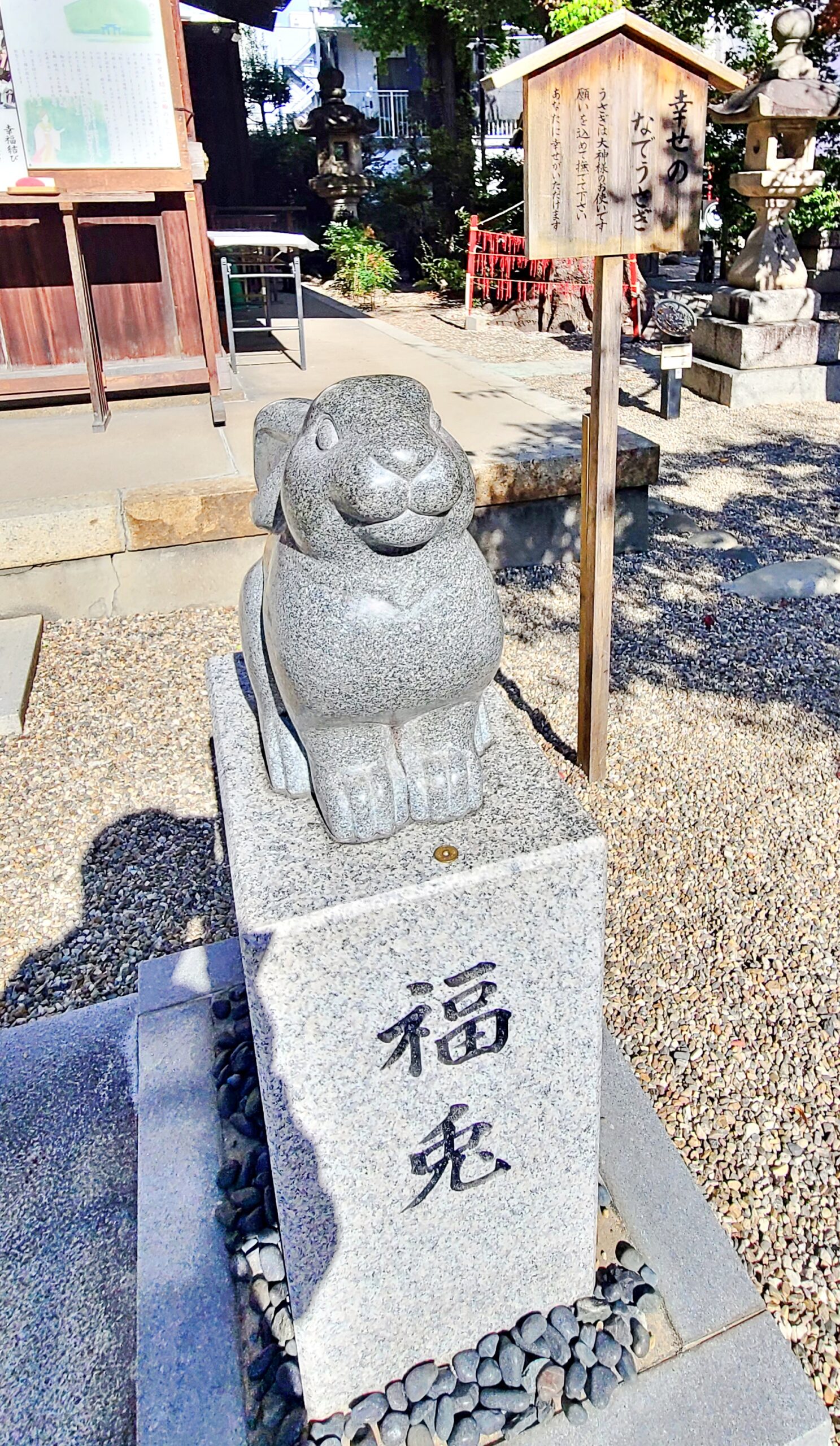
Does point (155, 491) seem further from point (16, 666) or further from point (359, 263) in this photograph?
point (359, 263)

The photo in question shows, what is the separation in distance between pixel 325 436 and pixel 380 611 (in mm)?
290

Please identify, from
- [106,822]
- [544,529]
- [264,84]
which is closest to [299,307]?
[544,529]

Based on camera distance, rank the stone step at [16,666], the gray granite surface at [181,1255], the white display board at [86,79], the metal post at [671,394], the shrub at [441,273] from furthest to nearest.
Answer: the shrub at [441,273] < the metal post at [671,394] < the white display board at [86,79] < the stone step at [16,666] < the gray granite surface at [181,1255]

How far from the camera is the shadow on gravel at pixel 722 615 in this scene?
439 cm

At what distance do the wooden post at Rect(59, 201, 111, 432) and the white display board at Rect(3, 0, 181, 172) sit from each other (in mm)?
430

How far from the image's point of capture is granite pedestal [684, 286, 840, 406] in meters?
8.86

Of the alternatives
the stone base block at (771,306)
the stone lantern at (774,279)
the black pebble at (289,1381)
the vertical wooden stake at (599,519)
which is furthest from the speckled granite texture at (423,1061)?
Result: the stone base block at (771,306)

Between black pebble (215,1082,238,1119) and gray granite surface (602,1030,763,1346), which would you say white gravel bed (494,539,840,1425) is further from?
black pebble (215,1082,238,1119)

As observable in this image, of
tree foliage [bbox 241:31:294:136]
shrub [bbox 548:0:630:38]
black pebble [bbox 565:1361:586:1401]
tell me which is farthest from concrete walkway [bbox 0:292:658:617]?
tree foliage [bbox 241:31:294:136]

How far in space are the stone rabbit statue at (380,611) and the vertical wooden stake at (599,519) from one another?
5.75ft

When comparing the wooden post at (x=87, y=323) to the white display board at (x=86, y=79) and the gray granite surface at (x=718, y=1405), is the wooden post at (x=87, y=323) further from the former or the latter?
the gray granite surface at (x=718, y=1405)

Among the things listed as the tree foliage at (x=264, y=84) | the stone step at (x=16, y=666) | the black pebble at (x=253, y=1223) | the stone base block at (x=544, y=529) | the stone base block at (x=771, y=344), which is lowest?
the black pebble at (x=253, y=1223)

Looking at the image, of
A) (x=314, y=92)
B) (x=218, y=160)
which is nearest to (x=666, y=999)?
(x=218, y=160)

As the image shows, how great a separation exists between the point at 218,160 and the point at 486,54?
5228 millimetres
